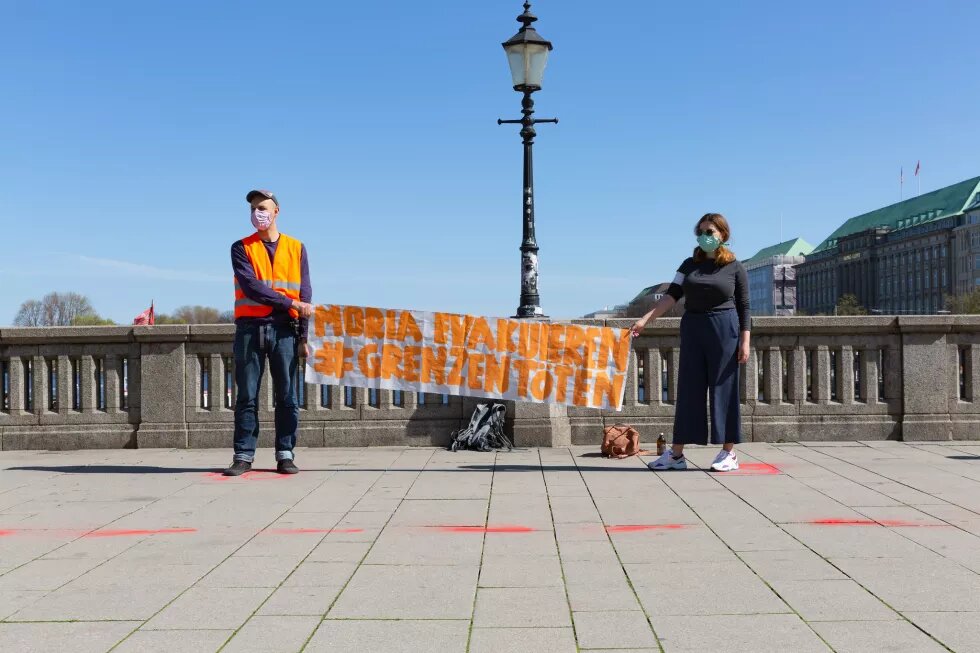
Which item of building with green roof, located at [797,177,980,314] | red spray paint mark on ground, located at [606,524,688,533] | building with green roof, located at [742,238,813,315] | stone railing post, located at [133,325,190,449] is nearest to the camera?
red spray paint mark on ground, located at [606,524,688,533]

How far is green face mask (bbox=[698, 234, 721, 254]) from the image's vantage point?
8.59 metres

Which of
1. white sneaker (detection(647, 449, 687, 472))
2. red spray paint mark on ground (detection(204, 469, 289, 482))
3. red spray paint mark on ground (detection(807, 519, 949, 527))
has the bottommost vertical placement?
red spray paint mark on ground (detection(204, 469, 289, 482))

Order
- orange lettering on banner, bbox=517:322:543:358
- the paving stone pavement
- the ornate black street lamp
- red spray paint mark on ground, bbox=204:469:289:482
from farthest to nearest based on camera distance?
1. the ornate black street lamp
2. orange lettering on banner, bbox=517:322:543:358
3. red spray paint mark on ground, bbox=204:469:289:482
4. the paving stone pavement

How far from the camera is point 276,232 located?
8.76 metres

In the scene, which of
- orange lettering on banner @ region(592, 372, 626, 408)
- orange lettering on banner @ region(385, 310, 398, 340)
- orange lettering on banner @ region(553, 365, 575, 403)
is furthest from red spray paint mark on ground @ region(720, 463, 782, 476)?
orange lettering on banner @ region(385, 310, 398, 340)

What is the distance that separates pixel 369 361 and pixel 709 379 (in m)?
3.02

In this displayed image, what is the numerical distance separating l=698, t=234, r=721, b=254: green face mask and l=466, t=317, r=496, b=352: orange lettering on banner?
7.39 ft

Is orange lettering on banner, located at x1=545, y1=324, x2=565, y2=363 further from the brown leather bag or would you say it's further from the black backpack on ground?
the black backpack on ground

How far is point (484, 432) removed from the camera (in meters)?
10.7

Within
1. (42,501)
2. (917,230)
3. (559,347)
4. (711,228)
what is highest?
(917,230)

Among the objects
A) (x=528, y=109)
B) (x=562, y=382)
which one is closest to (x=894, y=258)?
(x=528, y=109)

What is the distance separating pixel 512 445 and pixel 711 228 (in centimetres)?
331

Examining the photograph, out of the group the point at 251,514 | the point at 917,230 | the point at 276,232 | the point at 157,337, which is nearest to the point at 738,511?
the point at 251,514

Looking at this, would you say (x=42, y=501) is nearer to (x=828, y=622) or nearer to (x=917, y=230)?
(x=828, y=622)
